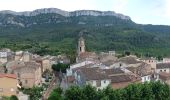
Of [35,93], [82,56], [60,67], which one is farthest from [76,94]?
[82,56]

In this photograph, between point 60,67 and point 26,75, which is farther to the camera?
point 60,67

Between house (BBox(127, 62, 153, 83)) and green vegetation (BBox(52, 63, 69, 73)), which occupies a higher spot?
house (BBox(127, 62, 153, 83))

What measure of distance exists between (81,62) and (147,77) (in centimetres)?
1487

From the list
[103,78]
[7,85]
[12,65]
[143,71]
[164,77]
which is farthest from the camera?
[12,65]

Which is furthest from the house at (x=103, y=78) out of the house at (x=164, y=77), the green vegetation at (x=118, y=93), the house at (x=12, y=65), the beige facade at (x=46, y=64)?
the beige facade at (x=46, y=64)

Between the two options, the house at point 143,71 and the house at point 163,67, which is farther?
the house at point 163,67

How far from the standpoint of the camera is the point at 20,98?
54625 mm

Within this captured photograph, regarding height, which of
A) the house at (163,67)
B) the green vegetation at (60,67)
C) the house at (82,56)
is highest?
the house at (82,56)

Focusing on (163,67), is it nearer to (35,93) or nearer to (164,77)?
(164,77)

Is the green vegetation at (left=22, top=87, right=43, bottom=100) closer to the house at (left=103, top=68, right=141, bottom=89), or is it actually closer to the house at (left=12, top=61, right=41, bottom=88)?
the house at (left=12, top=61, right=41, bottom=88)

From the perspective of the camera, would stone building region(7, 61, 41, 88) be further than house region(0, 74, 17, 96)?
Yes

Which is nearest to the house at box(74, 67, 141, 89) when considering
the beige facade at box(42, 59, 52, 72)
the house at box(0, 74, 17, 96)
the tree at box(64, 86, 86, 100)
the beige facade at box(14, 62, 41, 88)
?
the tree at box(64, 86, 86, 100)

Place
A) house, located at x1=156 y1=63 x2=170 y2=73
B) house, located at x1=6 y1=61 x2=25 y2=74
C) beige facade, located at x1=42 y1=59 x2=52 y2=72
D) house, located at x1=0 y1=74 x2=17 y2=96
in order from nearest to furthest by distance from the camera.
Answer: house, located at x1=0 y1=74 x2=17 y2=96 → house, located at x1=6 y1=61 x2=25 y2=74 → house, located at x1=156 y1=63 x2=170 y2=73 → beige facade, located at x1=42 y1=59 x2=52 y2=72

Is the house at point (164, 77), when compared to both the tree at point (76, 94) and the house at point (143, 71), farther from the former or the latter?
the tree at point (76, 94)
